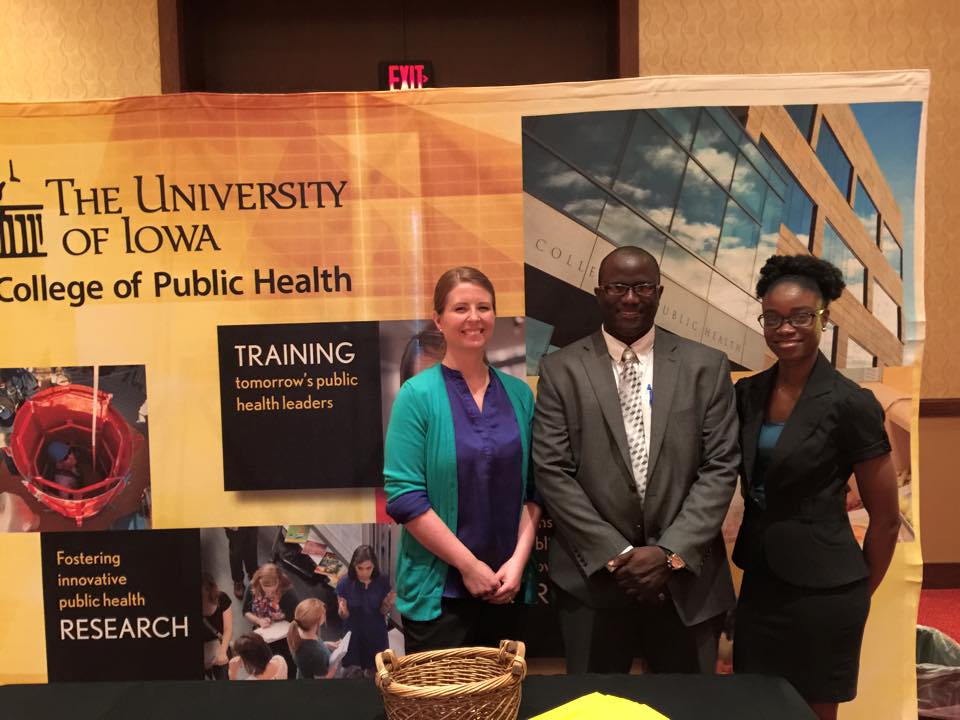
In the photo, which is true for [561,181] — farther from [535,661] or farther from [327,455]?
[535,661]

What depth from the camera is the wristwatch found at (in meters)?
1.91

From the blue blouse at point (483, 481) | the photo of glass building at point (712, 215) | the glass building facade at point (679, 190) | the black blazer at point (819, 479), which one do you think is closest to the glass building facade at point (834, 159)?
the photo of glass building at point (712, 215)

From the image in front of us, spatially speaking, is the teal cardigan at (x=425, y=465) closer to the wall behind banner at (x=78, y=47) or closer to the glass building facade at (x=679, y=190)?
the glass building facade at (x=679, y=190)

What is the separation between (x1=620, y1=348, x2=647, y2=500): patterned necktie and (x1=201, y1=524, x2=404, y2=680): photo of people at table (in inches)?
36.3

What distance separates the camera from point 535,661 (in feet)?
8.38

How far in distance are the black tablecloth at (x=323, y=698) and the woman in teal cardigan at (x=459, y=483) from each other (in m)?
0.64

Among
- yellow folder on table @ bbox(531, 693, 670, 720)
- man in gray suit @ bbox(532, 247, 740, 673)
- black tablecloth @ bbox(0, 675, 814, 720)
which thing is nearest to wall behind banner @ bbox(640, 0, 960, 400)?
man in gray suit @ bbox(532, 247, 740, 673)

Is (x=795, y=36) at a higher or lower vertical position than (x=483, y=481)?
higher

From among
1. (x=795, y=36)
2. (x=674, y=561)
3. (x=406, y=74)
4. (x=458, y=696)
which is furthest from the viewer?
(x=406, y=74)

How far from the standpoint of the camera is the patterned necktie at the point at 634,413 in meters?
2.00

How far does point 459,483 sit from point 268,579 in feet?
2.92

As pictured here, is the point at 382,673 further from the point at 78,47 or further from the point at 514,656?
the point at 78,47

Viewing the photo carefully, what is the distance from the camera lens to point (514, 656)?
1306mm

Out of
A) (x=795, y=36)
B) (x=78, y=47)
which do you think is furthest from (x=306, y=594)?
(x=795, y=36)
